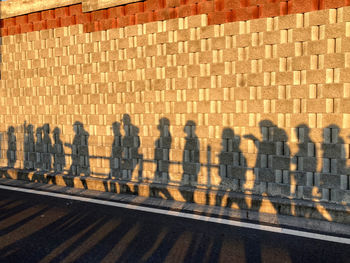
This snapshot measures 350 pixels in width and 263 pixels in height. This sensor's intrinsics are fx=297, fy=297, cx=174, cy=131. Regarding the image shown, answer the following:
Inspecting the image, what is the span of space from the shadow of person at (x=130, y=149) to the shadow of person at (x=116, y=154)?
116 millimetres

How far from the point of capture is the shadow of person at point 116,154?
278 inches

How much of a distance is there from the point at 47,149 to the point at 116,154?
221 centimetres

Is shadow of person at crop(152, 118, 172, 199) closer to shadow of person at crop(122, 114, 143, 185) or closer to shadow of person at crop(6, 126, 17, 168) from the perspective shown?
shadow of person at crop(122, 114, 143, 185)

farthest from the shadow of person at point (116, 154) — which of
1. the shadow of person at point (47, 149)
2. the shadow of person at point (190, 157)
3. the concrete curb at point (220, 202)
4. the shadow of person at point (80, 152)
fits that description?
the shadow of person at point (47, 149)

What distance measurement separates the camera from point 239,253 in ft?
13.1

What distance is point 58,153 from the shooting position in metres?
7.88

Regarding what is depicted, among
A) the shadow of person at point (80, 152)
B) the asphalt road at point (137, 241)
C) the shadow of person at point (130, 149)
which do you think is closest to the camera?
the asphalt road at point (137, 241)

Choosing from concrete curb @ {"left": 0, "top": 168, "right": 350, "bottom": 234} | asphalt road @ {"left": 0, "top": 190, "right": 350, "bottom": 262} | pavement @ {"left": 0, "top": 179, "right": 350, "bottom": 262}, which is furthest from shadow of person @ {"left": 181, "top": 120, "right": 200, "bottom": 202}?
asphalt road @ {"left": 0, "top": 190, "right": 350, "bottom": 262}

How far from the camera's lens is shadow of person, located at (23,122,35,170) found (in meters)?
8.21

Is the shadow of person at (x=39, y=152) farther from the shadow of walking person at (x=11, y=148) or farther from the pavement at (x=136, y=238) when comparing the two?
the pavement at (x=136, y=238)

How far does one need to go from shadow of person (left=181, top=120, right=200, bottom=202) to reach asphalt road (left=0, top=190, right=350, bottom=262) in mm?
1330

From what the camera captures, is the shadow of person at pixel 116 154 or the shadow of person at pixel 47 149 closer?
the shadow of person at pixel 116 154

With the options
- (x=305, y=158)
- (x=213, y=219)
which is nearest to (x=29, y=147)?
(x=213, y=219)

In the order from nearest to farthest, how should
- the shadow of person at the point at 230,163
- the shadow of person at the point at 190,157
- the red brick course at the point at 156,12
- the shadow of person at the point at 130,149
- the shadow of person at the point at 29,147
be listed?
the red brick course at the point at 156,12 → the shadow of person at the point at 230,163 → the shadow of person at the point at 190,157 → the shadow of person at the point at 130,149 → the shadow of person at the point at 29,147
